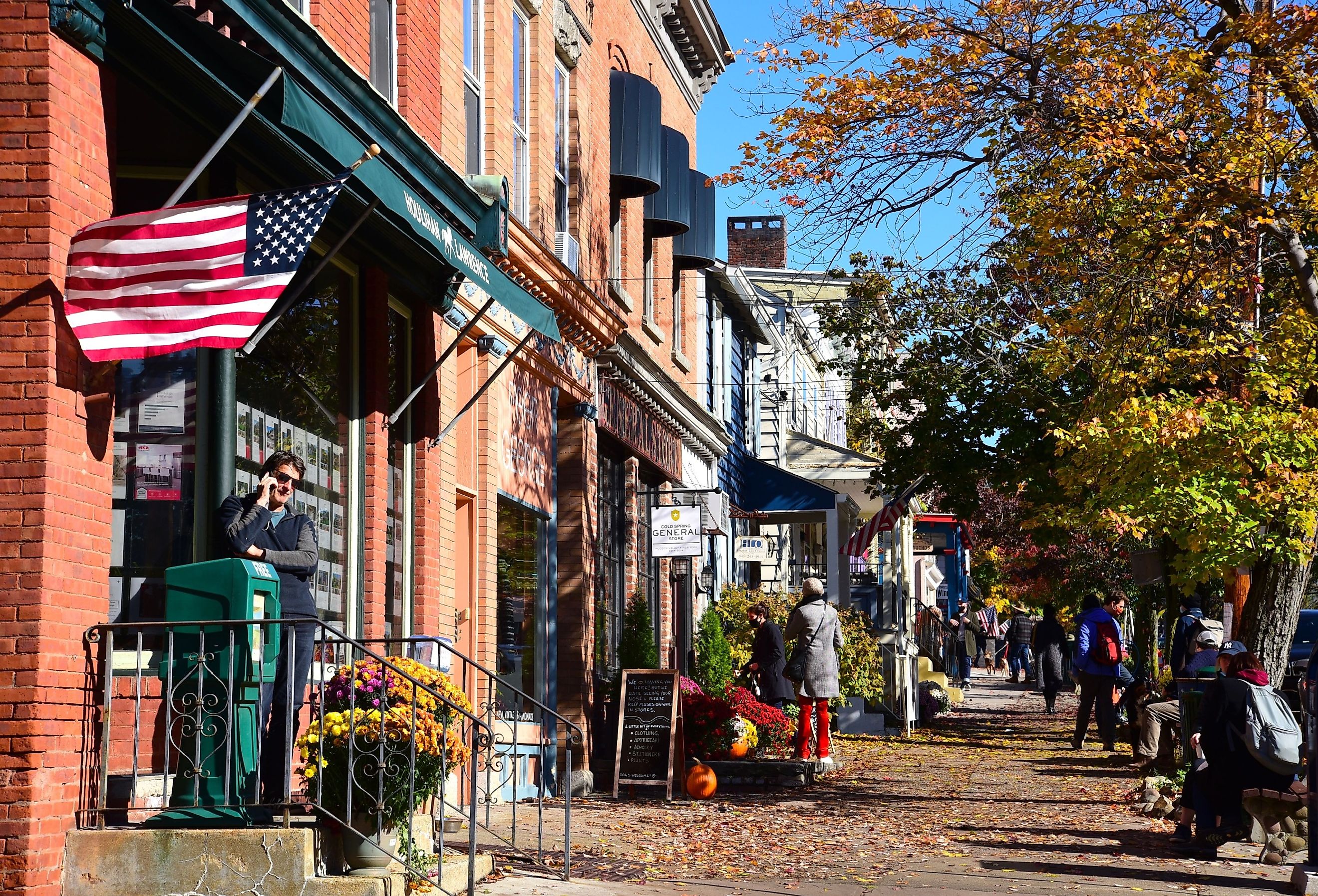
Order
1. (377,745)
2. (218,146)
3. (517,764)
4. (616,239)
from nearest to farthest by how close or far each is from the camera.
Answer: (218,146) < (377,745) < (517,764) < (616,239)

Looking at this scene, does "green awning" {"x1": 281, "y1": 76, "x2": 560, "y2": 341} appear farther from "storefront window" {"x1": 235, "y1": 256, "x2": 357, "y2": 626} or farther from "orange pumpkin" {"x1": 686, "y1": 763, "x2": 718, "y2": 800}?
"orange pumpkin" {"x1": 686, "y1": 763, "x2": 718, "y2": 800}

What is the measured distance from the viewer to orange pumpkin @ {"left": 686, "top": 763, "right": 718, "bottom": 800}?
1470 cm

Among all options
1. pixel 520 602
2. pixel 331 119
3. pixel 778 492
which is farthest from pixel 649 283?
→ pixel 331 119

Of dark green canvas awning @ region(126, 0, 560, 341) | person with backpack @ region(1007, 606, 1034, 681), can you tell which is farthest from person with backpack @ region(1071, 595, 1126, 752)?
person with backpack @ region(1007, 606, 1034, 681)

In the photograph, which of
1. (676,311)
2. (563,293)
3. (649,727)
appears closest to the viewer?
(649,727)

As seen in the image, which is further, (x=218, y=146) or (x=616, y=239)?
(x=616, y=239)

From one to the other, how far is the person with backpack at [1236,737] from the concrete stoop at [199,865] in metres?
6.23

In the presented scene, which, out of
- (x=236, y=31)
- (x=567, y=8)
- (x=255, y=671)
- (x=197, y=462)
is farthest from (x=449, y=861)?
(x=567, y=8)

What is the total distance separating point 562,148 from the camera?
16812 millimetres

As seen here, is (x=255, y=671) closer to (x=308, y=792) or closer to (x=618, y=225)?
(x=308, y=792)

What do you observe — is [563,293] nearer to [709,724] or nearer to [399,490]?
[399,490]

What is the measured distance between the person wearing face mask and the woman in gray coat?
7.06 feet

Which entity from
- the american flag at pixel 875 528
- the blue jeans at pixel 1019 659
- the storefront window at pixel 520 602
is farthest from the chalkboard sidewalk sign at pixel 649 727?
the blue jeans at pixel 1019 659

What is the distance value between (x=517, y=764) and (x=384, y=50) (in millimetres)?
5919
